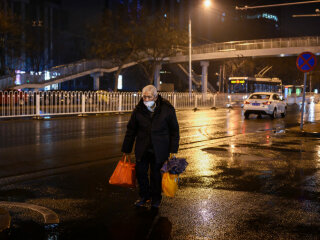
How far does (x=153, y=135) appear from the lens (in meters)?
5.61

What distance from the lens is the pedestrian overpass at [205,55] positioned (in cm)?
4316

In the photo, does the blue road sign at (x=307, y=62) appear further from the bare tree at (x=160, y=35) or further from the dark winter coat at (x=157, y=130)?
the bare tree at (x=160, y=35)

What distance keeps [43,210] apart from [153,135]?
1.74 m

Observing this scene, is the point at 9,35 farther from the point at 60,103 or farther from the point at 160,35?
the point at 60,103

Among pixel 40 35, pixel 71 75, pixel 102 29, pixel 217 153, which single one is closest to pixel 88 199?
pixel 217 153

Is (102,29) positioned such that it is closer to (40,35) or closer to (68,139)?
(40,35)

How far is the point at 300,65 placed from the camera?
1527 cm

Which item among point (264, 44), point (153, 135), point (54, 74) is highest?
point (264, 44)

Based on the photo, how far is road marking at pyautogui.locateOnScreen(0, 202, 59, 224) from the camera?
5242mm

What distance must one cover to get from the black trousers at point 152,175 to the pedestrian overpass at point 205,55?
1483 inches

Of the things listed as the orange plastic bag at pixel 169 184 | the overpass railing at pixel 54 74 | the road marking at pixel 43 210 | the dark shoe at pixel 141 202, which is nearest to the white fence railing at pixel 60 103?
the road marking at pixel 43 210

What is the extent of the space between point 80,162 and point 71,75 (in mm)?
39052

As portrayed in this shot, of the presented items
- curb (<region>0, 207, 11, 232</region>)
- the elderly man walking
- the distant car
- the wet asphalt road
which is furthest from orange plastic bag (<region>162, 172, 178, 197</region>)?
the distant car

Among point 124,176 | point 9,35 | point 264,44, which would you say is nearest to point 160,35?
point 264,44
